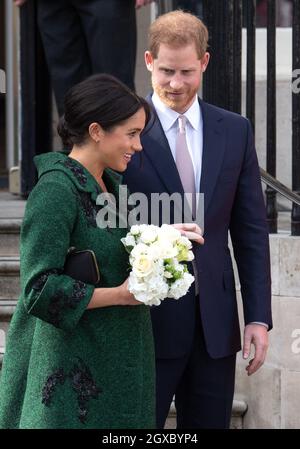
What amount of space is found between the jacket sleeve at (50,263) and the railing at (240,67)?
194cm

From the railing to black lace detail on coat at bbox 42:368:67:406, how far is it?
1.95 meters

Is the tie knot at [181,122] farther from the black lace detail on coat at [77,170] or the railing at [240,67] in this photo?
the railing at [240,67]

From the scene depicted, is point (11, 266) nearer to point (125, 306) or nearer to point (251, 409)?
point (251, 409)

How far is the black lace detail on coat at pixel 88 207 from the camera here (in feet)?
11.6

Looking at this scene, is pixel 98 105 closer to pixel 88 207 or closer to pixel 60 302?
pixel 88 207

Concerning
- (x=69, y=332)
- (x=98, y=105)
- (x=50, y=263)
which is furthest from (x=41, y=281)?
(x=98, y=105)

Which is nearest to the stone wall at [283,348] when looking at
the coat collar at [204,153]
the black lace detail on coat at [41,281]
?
the coat collar at [204,153]

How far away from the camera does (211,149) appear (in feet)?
13.3

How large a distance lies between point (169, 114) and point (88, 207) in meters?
0.65

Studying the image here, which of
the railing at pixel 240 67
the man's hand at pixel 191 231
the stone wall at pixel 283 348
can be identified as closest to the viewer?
the man's hand at pixel 191 231

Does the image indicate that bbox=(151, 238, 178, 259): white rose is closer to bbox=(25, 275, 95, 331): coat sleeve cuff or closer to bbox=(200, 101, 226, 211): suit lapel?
bbox=(25, 275, 95, 331): coat sleeve cuff

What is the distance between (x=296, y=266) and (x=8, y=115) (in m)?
2.87

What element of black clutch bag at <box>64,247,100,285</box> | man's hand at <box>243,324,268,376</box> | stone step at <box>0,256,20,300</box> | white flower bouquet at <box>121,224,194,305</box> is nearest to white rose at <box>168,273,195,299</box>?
white flower bouquet at <box>121,224,194,305</box>
